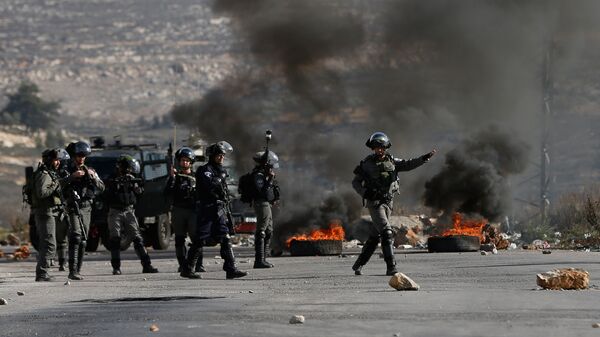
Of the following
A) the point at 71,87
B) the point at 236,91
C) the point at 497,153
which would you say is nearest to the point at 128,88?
the point at 71,87

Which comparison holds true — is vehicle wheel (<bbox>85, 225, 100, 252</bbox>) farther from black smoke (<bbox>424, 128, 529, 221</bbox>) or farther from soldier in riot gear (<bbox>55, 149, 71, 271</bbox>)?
soldier in riot gear (<bbox>55, 149, 71, 271</bbox>)

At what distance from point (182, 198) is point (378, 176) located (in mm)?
3587

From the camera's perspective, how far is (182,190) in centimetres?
2220

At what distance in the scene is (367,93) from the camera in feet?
144

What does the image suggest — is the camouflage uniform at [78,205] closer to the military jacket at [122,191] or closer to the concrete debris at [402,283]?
the military jacket at [122,191]

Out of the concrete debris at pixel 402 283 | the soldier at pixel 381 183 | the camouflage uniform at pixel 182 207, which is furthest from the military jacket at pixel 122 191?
the concrete debris at pixel 402 283

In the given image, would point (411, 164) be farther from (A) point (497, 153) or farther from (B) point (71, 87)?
(B) point (71, 87)

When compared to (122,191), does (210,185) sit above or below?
above

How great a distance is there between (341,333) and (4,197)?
77574 mm

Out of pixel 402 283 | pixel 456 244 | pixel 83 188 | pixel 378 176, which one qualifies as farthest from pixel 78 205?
pixel 456 244

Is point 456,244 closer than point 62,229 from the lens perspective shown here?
No

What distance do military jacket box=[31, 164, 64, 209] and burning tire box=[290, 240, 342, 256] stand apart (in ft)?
27.8

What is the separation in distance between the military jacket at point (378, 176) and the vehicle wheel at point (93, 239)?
14.2m

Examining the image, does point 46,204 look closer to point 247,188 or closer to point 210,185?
point 210,185
